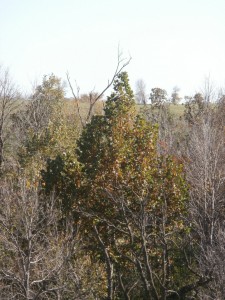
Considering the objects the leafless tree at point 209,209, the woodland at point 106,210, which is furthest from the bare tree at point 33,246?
the leafless tree at point 209,209

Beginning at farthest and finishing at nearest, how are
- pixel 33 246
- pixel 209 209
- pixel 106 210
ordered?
1. pixel 209 209
2. pixel 33 246
3. pixel 106 210

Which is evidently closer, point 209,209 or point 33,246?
point 33,246

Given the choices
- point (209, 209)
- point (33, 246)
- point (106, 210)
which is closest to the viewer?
point (106, 210)

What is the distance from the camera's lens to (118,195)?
53.8 ft

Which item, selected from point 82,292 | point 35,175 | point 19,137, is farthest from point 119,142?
Answer: point 19,137

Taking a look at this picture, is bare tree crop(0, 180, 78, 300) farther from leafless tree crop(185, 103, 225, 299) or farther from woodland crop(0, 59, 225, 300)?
leafless tree crop(185, 103, 225, 299)

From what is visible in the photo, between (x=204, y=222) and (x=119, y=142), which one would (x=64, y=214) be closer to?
(x=119, y=142)

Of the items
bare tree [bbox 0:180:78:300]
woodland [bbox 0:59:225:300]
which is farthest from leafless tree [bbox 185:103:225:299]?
bare tree [bbox 0:180:78:300]

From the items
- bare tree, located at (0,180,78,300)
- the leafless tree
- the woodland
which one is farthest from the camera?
the leafless tree

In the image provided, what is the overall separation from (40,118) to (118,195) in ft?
111

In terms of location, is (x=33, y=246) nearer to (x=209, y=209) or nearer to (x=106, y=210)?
(x=106, y=210)

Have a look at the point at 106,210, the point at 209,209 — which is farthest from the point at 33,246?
the point at 209,209

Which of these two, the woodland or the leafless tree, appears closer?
the woodland

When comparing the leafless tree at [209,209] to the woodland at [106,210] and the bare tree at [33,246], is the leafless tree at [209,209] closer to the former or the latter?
the woodland at [106,210]
